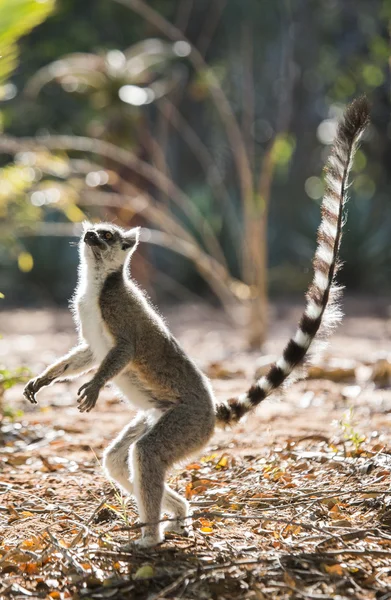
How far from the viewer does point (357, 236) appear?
17750mm

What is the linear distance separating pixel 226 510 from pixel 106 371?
3.08ft

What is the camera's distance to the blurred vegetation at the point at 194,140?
400 inches

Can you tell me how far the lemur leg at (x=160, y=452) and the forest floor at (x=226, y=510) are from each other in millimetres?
121

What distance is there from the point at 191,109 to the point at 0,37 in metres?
22.7

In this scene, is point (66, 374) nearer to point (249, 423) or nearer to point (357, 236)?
point (249, 423)

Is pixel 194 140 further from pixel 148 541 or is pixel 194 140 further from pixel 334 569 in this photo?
pixel 334 569

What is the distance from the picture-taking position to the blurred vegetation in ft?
33.3

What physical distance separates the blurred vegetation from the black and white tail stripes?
3693mm

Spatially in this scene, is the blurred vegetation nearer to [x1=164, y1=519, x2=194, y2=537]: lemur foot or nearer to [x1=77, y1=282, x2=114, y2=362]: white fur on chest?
[x1=77, y1=282, x2=114, y2=362]: white fur on chest

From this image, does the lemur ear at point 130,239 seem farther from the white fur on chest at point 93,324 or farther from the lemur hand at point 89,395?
the lemur hand at point 89,395

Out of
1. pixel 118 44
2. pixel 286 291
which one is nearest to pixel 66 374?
pixel 286 291

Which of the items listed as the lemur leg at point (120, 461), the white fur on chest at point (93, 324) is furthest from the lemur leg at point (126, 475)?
the white fur on chest at point (93, 324)

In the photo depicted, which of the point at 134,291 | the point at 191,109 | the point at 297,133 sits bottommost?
the point at 134,291

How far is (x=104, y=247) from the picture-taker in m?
3.96
